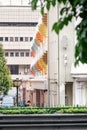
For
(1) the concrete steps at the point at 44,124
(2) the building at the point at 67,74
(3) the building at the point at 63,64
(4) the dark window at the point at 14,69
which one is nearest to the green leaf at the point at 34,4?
(1) the concrete steps at the point at 44,124

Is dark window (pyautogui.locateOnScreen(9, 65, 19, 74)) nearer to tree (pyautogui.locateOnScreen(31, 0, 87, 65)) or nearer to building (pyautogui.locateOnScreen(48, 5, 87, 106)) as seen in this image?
building (pyautogui.locateOnScreen(48, 5, 87, 106))

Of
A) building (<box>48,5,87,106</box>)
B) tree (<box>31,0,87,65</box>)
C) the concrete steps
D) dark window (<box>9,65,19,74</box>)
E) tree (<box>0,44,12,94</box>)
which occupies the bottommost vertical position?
the concrete steps

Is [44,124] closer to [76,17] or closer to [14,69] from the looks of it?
[76,17]

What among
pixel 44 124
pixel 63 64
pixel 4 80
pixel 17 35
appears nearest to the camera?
pixel 44 124

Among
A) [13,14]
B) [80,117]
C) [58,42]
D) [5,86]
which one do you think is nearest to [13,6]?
[13,14]

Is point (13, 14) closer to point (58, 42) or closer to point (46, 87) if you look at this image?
point (46, 87)

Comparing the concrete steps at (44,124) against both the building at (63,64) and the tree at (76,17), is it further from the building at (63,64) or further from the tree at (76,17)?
the building at (63,64)

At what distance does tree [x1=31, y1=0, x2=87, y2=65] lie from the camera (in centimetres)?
365

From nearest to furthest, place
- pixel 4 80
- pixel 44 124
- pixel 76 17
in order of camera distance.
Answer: pixel 76 17
pixel 44 124
pixel 4 80

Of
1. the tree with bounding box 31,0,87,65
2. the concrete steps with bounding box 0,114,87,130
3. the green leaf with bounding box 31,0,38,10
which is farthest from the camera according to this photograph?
the concrete steps with bounding box 0,114,87,130

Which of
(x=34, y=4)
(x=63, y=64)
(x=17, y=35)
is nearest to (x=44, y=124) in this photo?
(x=34, y=4)

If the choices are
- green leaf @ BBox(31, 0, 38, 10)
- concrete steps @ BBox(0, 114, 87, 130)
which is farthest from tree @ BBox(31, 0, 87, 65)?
concrete steps @ BBox(0, 114, 87, 130)

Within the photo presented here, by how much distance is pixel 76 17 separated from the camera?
150 inches

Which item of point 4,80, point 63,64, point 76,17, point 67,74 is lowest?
point 76,17
